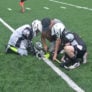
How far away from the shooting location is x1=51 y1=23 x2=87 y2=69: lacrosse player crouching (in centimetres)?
1016

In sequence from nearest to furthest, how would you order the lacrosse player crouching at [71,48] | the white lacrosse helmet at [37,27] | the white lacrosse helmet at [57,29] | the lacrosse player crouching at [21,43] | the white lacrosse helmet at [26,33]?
the lacrosse player crouching at [71,48] < the white lacrosse helmet at [57,29] < the white lacrosse helmet at [37,27] < the white lacrosse helmet at [26,33] < the lacrosse player crouching at [21,43]

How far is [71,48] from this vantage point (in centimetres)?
1006

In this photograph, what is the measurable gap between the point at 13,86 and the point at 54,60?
2.27 meters

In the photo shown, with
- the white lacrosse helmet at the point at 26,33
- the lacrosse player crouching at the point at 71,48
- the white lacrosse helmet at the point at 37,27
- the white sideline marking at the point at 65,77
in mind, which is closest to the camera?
the white sideline marking at the point at 65,77

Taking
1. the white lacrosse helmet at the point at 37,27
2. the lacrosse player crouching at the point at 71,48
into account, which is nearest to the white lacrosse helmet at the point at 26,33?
the white lacrosse helmet at the point at 37,27

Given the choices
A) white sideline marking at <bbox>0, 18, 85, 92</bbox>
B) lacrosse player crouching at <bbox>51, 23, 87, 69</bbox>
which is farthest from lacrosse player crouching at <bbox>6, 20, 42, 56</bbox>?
lacrosse player crouching at <bbox>51, 23, 87, 69</bbox>

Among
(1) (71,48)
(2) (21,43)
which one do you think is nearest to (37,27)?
(2) (21,43)

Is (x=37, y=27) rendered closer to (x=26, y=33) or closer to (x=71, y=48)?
(x=26, y=33)

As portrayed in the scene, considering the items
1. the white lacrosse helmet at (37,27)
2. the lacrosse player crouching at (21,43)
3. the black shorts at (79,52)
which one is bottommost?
the lacrosse player crouching at (21,43)

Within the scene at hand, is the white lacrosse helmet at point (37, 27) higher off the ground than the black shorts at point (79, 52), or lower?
higher

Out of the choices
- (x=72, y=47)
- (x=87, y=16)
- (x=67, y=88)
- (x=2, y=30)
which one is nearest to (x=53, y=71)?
(x=72, y=47)

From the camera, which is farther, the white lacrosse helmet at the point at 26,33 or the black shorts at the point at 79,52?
the white lacrosse helmet at the point at 26,33

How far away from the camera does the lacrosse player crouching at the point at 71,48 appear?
1016 cm

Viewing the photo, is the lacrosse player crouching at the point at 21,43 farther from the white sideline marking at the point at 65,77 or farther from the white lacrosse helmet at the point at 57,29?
the white lacrosse helmet at the point at 57,29
